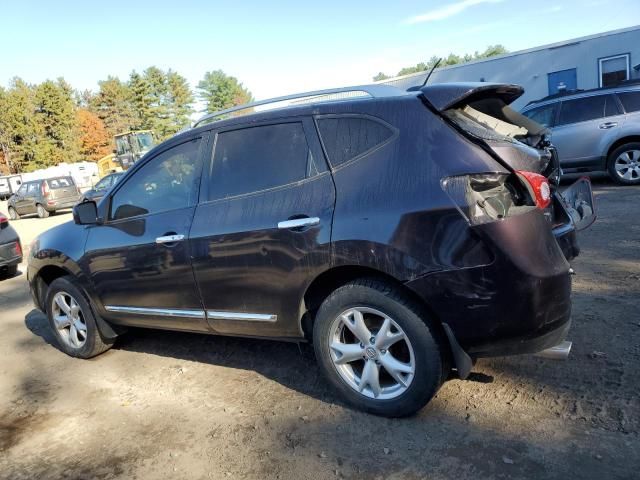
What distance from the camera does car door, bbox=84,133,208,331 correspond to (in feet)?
12.1

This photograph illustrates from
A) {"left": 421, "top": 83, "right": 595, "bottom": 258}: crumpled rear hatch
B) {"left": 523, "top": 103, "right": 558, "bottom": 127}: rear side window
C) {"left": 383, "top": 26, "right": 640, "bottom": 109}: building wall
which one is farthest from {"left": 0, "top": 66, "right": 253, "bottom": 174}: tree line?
{"left": 421, "top": 83, "right": 595, "bottom": 258}: crumpled rear hatch

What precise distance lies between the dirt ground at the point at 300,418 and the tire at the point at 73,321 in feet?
0.44

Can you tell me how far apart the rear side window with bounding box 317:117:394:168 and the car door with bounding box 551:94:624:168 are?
321 inches

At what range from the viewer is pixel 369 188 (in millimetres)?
2912

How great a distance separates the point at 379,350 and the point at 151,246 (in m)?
1.85

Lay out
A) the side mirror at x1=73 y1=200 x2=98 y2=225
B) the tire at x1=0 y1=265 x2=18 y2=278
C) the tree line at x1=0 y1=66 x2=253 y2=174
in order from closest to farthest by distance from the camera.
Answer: the side mirror at x1=73 y1=200 x2=98 y2=225 < the tire at x1=0 y1=265 x2=18 y2=278 < the tree line at x1=0 y1=66 x2=253 y2=174

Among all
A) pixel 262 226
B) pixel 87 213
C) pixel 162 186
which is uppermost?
pixel 162 186

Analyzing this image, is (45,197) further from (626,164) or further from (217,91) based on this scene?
(217,91)

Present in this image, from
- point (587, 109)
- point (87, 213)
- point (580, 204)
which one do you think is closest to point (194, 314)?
point (87, 213)

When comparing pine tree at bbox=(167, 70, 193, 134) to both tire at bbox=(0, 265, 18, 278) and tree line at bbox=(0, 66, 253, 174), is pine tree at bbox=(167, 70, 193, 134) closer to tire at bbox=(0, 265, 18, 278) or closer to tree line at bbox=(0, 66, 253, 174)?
tree line at bbox=(0, 66, 253, 174)

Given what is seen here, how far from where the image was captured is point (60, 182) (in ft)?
69.4

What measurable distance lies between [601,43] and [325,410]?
17546 mm

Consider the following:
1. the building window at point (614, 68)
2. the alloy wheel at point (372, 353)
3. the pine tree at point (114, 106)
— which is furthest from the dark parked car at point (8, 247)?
the pine tree at point (114, 106)

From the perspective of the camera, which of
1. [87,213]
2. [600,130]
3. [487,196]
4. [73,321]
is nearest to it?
[487,196]
